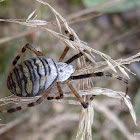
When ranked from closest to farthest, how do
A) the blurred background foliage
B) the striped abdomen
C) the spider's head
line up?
the striped abdomen, the spider's head, the blurred background foliage

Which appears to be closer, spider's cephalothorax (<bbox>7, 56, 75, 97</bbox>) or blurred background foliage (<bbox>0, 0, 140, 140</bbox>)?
spider's cephalothorax (<bbox>7, 56, 75, 97</bbox>)

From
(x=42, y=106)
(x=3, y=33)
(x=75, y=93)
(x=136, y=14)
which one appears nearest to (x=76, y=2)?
(x=136, y=14)

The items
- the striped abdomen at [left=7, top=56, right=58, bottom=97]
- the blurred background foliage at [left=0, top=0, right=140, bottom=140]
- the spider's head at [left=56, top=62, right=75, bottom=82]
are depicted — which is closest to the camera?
the striped abdomen at [left=7, top=56, right=58, bottom=97]

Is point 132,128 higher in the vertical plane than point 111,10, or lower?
lower

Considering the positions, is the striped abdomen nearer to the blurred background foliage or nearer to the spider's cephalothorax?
the spider's cephalothorax

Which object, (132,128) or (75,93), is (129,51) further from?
(75,93)

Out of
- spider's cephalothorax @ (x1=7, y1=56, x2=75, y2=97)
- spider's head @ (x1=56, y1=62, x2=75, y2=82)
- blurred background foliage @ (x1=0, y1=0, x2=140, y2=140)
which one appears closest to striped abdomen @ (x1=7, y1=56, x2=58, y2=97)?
spider's cephalothorax @ (x1=7, y1=56, x2=75, y2=97)
